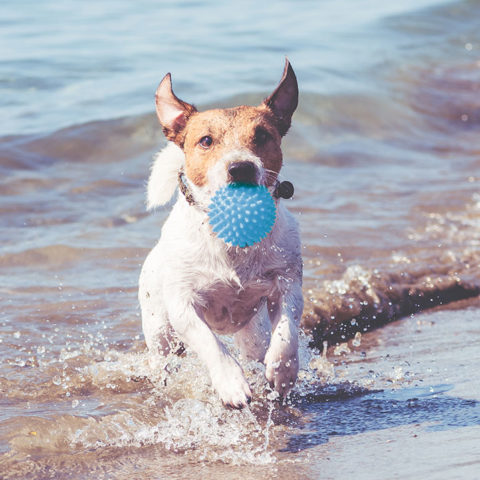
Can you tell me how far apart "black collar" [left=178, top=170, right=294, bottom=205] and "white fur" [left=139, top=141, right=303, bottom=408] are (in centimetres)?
4

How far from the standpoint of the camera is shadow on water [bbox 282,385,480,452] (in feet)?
14.2

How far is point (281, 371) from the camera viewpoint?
434cm

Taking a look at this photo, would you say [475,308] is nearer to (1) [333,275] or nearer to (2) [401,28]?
(1) [333,275]

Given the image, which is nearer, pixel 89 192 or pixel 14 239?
pixel 14 239

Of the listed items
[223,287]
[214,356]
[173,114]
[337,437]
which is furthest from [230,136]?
[337,437]

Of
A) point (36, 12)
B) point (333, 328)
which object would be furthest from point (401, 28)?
point (333, 328)

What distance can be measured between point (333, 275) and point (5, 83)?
740 cm

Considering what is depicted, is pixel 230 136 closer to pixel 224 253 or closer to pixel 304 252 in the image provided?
pixel 224 253

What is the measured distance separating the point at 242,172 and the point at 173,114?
0.76 meters

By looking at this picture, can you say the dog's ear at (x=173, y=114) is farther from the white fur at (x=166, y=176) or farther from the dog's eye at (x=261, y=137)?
the dog's eye at (x=261, y=137)

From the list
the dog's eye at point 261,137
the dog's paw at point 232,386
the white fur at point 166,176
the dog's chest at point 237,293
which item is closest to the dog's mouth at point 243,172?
the dog's eye at point 261,137

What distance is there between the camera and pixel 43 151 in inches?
416

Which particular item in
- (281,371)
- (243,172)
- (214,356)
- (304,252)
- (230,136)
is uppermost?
(230,136)

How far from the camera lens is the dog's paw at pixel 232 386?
13.3 feet
